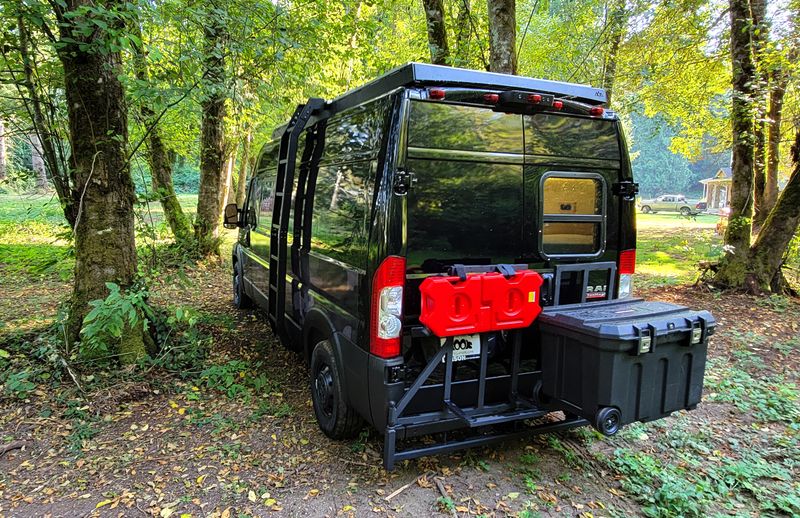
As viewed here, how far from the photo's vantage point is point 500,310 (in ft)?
9.67

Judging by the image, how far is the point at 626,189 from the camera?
359 cm

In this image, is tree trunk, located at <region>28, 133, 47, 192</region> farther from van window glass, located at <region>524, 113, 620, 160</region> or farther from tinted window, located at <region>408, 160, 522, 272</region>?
van window glass, located at <region>524, 113, 620, 160</region>

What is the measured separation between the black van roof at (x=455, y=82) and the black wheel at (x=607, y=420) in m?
2.09

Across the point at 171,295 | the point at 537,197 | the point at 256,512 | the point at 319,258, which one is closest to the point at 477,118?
the point at 537,197

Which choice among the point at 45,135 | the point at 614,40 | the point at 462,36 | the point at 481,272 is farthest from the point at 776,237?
the point at 45,135

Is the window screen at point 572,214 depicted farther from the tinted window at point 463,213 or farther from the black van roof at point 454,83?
the black van roof at point 454,83

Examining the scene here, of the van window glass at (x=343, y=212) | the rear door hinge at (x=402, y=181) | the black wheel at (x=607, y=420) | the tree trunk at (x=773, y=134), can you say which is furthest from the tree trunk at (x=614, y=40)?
the black wheel at (x=607, y=420)

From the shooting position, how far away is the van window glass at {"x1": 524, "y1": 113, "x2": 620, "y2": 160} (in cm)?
322

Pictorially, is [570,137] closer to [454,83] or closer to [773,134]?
[454,83]

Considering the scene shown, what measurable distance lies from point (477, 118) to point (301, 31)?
14.6 feet

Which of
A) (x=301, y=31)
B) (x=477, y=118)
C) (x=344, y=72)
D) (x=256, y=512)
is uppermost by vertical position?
(x=344, y=72)

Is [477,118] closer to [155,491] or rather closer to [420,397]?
[420,397]

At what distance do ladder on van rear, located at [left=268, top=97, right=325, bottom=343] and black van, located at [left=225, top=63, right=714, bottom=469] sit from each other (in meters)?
0.48

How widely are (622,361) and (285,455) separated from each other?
2340 millimetres
